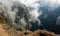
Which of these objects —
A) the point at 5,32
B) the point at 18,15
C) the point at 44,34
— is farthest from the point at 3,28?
the point at 18,15

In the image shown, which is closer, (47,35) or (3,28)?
(3,28)

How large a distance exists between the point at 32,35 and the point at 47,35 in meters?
7.47

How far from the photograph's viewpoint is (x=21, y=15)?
175375 millimetres

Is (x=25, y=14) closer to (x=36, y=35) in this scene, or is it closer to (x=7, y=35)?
(x=36, y=35)

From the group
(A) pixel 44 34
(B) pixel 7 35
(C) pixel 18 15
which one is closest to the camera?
(B) pixel 7 35

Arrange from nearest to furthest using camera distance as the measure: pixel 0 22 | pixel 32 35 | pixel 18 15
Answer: pixel 0 22, pixel 32 35, pixel 18 15

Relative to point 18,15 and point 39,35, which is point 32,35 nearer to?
point 39,35

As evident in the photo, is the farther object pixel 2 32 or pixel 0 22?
pixel 0 22

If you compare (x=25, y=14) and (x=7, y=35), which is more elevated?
(x=7, y=35)

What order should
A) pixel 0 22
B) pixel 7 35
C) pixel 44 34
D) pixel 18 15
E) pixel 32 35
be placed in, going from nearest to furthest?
pixel 7 35
pixel 0 22
pixel 32 35
pixel 44 34
pixel 18 15

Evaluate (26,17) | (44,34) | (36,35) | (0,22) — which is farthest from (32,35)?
(26,17)

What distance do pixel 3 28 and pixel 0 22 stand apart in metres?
3.04

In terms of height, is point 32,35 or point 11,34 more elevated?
point 11,34

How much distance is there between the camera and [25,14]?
18038cm
